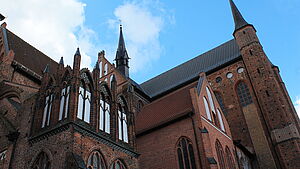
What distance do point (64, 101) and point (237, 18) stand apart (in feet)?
83.1

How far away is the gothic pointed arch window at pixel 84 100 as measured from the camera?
536 inches

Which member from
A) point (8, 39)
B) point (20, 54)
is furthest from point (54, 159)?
point (8, 39)

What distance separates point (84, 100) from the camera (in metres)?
14.1

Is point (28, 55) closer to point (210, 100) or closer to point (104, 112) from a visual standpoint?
point (104, 112)

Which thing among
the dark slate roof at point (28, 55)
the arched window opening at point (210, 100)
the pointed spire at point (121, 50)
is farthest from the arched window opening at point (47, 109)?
the pointed spire at point (121, 50)

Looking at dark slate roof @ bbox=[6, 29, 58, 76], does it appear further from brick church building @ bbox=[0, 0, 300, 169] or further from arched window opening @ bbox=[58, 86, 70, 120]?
arched window opening @ bbox=[58, 86, 70, 120]

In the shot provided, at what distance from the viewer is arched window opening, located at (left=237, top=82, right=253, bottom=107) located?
91.7 feet

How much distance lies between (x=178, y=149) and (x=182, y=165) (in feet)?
3.32

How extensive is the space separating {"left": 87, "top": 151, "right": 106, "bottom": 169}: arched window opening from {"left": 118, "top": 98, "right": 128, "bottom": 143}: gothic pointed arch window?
253 cm

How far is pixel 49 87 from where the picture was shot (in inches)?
589

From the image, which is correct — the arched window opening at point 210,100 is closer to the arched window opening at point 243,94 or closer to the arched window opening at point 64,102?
the arched window opening at point 243,94

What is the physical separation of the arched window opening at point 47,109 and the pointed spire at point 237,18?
916 inches

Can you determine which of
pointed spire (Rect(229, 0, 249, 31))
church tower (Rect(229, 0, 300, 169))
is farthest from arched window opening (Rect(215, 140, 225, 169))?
pointed spire (Rect(229, 0, 249, 31))

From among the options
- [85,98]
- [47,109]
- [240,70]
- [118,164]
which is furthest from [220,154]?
[240,70]
